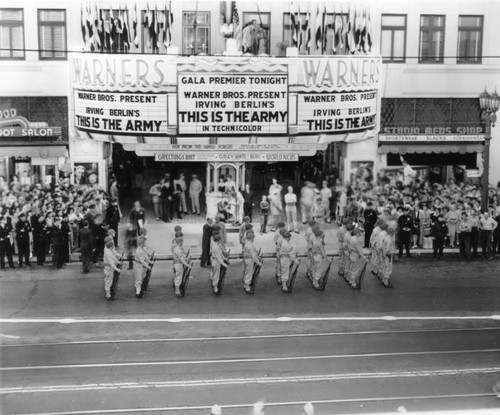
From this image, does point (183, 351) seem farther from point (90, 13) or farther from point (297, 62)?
point (90, 13)

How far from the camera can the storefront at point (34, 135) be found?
30969mm

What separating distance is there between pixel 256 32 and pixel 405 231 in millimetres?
9056

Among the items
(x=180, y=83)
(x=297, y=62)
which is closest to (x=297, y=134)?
(x=297, y=62)

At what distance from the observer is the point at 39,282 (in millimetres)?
21984

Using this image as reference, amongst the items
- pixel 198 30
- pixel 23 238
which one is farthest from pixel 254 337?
pixel 198 30

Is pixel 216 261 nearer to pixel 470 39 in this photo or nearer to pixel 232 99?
pixel 232 99

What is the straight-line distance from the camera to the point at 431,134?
3291cm

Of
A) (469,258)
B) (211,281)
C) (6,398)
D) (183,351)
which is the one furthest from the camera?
(469,258)

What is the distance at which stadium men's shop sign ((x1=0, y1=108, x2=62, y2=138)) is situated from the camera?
31.0 m

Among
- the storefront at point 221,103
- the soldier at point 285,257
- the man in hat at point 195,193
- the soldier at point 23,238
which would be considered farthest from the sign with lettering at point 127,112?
the soldier at point 285,257

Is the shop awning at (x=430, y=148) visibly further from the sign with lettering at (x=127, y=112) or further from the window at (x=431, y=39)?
the sign with lettering at (x=127, y=112)

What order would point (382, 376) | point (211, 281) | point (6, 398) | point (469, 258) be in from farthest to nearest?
point (469, 258), point (211, 281), point (382, 376), point (6, 398)

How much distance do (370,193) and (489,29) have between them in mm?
8373

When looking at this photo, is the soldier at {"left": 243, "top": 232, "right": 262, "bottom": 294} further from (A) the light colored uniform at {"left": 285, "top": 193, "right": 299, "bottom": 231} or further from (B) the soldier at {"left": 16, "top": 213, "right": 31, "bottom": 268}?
(A) the light colored uniform at {"left": 285, "top": 193, "right": 299, "bottom": 231}
